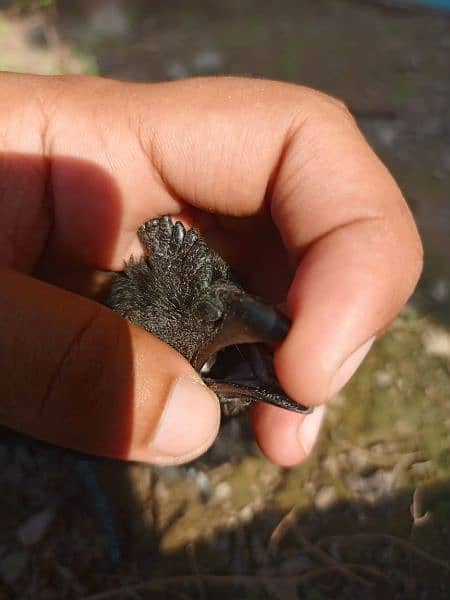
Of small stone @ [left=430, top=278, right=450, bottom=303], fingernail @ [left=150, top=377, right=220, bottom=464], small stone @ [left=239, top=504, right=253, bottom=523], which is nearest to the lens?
fingernail @ [left=150, top=377, right=220, bottom=464]

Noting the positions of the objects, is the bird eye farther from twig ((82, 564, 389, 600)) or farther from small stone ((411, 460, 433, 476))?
small stone ((411, 460, 433, 476))

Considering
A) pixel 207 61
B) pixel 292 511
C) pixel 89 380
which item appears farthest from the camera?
pixel 207 61

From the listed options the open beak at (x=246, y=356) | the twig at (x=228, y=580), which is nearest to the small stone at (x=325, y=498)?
the twig at (x=228, y=580)

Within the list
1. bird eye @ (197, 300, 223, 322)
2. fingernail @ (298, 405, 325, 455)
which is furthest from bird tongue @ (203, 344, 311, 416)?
fingernail @ (298, 405, 325, 455)

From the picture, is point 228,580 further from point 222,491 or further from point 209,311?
point 209,311

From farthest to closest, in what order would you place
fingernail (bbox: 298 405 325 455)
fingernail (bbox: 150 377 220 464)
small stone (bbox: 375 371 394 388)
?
1. small stone (bbox: 375 371 394 388)
2. fingernail (bbox: 298 405 325 455)
3. fingernail (bbox: 150 377 220 464)

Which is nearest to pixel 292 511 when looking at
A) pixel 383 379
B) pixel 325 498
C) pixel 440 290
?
pixel 325 498
